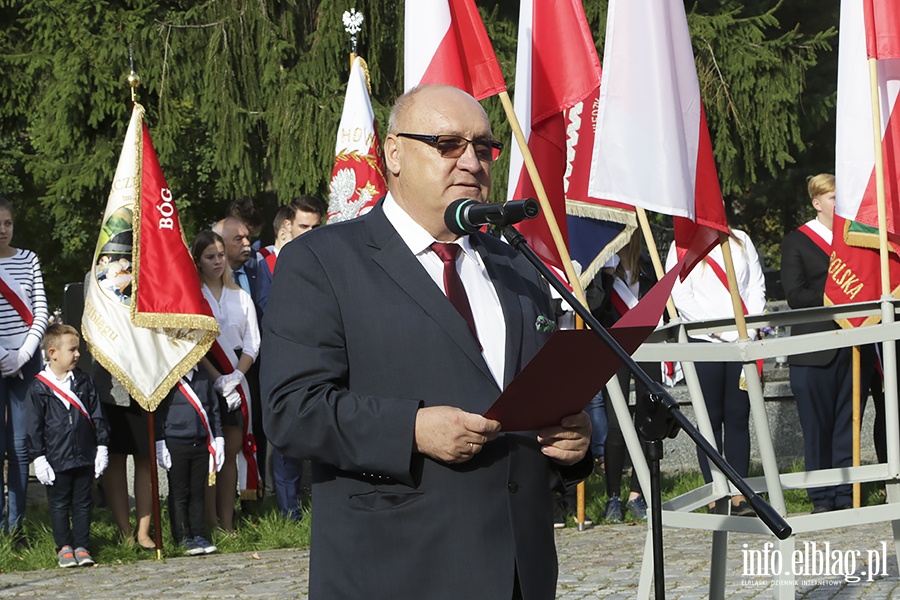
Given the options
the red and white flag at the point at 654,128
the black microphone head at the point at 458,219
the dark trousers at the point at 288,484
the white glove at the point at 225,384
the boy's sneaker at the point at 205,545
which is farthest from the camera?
the dark trousers at the point at 288,484

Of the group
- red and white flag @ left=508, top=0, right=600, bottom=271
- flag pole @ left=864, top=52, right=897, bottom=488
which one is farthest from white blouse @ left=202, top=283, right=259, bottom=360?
flag pole @ left=864, top=52, right=897, bottom=488

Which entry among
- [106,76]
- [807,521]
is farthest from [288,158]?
[807,521]

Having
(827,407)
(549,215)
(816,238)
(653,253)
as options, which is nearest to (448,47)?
(549,215)

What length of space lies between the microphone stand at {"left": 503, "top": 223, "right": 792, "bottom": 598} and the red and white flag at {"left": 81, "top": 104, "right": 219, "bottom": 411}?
5.16m

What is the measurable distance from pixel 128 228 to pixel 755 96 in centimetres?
Answer: 1143

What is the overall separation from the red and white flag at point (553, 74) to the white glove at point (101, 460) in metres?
3.01

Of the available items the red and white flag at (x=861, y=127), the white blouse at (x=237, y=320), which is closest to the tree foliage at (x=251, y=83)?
the white blouse at (x=237, y=320)

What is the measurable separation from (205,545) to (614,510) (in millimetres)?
2668

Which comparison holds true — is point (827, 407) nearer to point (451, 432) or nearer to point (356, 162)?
point (356, 162)

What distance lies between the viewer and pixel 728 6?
18.6 meters

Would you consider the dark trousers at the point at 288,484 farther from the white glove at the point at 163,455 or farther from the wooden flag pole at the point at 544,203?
the wooden flag pole at the point at 544,203

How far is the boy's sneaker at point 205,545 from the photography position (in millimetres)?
7992

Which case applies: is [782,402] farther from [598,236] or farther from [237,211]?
[237,211]

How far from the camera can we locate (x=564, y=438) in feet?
10.2
